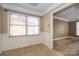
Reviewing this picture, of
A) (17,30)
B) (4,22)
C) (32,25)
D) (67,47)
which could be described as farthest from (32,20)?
(67,47)

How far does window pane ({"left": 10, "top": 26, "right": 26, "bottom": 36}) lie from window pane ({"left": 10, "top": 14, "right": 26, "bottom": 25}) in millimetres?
84

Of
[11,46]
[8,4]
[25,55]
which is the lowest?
[25,55]

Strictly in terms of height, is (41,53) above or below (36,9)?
below

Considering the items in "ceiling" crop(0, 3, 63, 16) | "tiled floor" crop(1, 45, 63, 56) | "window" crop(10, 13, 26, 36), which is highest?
"ceiling" crop(0, 3, 63, 16)

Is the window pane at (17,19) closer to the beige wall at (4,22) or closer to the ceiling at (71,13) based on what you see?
A: the beige wall at (4,22)

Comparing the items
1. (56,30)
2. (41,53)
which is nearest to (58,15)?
(56,30)

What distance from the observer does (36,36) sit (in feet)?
4.95

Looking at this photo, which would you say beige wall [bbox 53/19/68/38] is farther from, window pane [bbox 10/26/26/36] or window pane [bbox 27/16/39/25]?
window pane [bbox 10/26/26/36]

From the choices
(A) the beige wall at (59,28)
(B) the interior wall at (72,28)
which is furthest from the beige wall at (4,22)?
(B) the interior wall at (72,28)

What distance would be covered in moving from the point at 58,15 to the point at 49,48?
618mm

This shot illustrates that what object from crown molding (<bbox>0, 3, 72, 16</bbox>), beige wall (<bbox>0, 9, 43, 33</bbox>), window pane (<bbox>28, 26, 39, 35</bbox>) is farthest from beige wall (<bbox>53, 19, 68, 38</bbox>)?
beige wall (<bbox>0, 9, 43, 33</bbox>)

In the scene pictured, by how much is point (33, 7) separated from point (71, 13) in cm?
66

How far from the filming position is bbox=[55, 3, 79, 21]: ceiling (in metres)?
1.39

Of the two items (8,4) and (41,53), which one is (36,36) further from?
(8,4)
